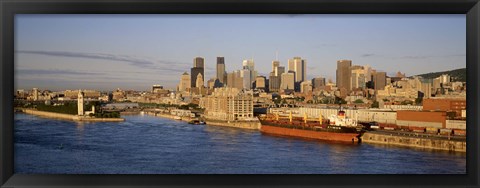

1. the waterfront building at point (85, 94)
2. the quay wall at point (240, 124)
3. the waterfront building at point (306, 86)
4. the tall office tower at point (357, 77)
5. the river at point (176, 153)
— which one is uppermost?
the tall office tower at point (357, 77)

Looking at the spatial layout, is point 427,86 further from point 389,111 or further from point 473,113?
point 473,113

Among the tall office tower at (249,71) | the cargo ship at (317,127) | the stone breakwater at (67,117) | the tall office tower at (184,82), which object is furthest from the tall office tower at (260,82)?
the stone breakwater at (67,117)

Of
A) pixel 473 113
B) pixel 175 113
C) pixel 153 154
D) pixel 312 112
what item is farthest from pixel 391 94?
pixel 153 154

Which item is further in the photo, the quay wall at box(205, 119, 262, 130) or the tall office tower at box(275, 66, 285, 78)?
the quay wall at box(205, 119, 262, 130)

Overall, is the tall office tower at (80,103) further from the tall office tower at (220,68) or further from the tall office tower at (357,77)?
the tall office tower at (357,77)

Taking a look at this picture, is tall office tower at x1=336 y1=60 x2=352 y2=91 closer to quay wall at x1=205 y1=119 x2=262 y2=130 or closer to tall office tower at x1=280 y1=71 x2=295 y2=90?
tall office tower at x1=280 y1=71 x2=295 y2=90

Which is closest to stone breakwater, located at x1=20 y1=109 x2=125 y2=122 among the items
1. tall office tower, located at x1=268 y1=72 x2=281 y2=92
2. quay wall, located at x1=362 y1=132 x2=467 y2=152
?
tall office tower, located at x1=268 y1=72 x2=281 y2=92
